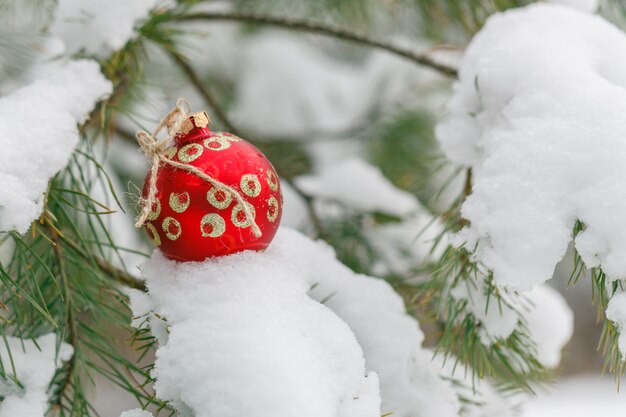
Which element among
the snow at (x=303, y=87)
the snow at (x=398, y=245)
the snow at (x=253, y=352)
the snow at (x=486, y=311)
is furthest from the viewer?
the snow at (x=303, y=87)

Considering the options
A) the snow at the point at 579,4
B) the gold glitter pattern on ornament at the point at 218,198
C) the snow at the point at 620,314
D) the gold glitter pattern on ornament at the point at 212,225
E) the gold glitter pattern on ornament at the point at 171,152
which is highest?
the snow at the point at 579,4

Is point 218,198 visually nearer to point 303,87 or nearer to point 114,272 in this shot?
point 114,272

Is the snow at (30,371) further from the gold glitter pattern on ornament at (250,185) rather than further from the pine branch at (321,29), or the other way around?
the pine branch at (321,29)

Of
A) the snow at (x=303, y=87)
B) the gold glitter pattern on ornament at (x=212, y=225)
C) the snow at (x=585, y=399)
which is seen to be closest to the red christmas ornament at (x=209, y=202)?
the gold glitter pattern on ornament at (x=212, y=225)

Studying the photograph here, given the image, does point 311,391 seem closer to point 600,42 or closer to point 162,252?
point 162,252

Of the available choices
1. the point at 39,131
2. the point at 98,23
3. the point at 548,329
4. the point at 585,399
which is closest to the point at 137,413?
the point at 39,131

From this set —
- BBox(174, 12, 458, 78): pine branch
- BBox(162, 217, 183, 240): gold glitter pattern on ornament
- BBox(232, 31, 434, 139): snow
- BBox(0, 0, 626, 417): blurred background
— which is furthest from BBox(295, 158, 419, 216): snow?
BBox(232, 31, 434, 139): snow

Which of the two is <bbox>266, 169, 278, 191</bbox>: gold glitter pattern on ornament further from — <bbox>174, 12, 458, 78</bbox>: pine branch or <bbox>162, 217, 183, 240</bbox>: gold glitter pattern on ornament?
<bbox>174, 12, 458, 78</bbox>: pine branch
